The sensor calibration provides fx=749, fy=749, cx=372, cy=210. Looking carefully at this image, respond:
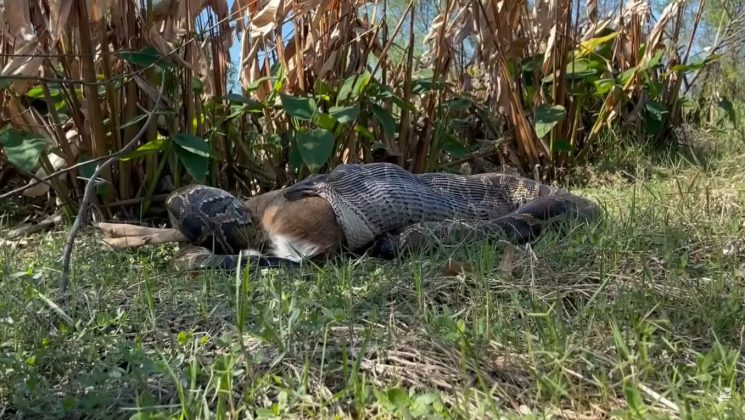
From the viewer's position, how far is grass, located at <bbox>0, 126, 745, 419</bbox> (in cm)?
154

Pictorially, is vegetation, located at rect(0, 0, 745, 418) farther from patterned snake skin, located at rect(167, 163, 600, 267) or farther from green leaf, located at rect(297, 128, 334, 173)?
patterned snake skin, located at rect(167, 163, 600, 267)

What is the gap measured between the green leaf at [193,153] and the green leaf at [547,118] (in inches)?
93.0

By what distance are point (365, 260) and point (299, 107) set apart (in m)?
1.49

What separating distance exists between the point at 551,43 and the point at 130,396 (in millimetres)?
4068

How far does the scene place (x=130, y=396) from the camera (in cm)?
161

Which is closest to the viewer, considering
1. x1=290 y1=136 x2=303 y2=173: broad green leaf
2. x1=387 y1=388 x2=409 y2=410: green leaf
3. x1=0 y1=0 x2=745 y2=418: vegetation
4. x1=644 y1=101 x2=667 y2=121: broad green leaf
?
x1=387 y1=388 x2=409 y2=410: green leaf

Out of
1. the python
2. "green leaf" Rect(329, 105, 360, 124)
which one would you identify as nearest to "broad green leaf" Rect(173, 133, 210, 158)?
the python

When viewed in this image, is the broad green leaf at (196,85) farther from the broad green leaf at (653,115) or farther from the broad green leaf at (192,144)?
the broad green leaf at (653,115)

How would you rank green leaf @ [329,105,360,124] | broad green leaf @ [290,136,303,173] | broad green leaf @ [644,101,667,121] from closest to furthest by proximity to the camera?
green leaf @ [329,105,360,124], broad green leaf @ [290,136,303,173], broad green leaf @ [644,101,667,121]

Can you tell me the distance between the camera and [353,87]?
4.26 meters

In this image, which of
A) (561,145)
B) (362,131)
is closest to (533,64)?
(561,145)

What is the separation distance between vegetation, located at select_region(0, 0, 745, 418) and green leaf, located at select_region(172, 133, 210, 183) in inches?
0.5

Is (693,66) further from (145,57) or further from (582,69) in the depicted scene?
(145,57)

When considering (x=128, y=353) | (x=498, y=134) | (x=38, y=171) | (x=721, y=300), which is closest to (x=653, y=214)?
(x=721, y=300)
